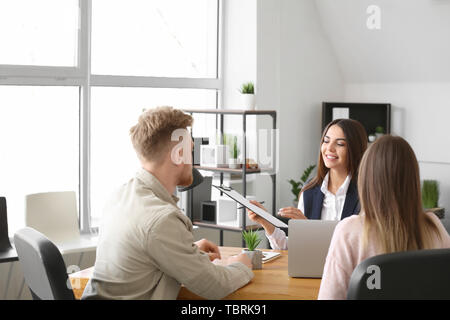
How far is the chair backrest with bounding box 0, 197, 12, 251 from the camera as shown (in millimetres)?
4246

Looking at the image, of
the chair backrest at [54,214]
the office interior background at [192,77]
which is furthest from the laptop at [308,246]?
the office interior background at [192,77]

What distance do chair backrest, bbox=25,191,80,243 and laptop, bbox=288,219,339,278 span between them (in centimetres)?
Result: 231

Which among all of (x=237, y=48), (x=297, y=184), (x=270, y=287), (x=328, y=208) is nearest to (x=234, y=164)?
(x=297, y=184)

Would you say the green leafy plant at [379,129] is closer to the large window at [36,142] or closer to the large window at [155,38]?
the large window at [155,38]

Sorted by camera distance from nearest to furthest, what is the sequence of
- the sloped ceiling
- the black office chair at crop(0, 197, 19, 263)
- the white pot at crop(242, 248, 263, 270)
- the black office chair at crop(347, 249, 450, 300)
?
the black office chair at crop(347, 249, 450, 300), the white pot at crop(242, 248, 263, 270), the black office chair at crop(0, 197, 19, 263), the sloped ceiling

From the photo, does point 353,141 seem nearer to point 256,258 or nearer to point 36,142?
point 256,258

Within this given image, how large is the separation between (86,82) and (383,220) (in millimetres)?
3475

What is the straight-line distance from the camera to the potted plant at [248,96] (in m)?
5.51

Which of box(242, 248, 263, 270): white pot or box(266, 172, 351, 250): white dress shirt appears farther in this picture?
box(266, 172, 351, 250): white dress shirt

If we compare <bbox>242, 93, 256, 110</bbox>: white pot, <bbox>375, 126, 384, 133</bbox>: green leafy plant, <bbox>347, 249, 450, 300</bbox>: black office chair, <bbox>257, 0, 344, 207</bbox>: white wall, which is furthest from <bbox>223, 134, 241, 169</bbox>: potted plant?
<bbox>347, 249, 450, 300</bbox>: black office chair

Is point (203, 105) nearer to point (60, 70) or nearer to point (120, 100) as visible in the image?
point (120, 100)

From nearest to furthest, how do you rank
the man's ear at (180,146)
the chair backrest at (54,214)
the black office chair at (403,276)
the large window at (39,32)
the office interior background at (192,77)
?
1. the black office chair at (403,276)
2. the man's ear at (180,146)
3. the chair backrest at (54,214)
4. the large window at (39,32)
5. the office interior background at (192,77)

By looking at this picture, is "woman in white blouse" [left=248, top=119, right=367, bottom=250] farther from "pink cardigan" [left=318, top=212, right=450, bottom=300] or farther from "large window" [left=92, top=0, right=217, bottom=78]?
"large window" [left=92, top=0, right=217, bottom=78]

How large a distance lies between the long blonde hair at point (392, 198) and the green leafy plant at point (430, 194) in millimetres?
3554
